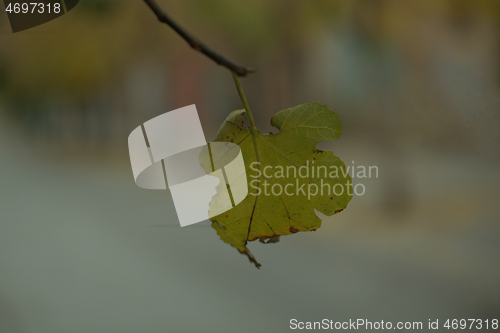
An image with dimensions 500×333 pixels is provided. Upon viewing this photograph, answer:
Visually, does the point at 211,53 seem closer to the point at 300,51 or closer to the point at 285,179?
the point at 285,179

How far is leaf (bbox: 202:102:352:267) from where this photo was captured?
18cm

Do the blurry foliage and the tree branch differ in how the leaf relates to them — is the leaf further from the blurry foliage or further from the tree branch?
the blurry foliage

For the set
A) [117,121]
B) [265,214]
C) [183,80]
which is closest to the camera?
[265,214]

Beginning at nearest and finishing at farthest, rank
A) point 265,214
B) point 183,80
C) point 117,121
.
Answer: point 265,214 → point 183,80 → point 117,121

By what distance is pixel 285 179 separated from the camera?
19cm

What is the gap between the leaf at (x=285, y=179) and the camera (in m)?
0.18

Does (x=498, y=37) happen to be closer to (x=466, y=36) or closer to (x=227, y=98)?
(x=466, y=36)

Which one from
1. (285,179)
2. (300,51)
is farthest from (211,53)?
(300,51)

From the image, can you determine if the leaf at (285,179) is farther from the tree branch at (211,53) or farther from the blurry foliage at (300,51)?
the blurry foliage at (300,51)

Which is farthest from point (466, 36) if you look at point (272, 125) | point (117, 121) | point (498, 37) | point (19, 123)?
point (19, 123)

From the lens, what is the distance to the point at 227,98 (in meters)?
0.74

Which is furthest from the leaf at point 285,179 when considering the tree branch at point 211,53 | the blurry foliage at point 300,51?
the blurry foliage at point 300,51

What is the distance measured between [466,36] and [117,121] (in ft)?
3.02

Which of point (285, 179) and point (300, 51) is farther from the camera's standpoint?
point (300, 51)
